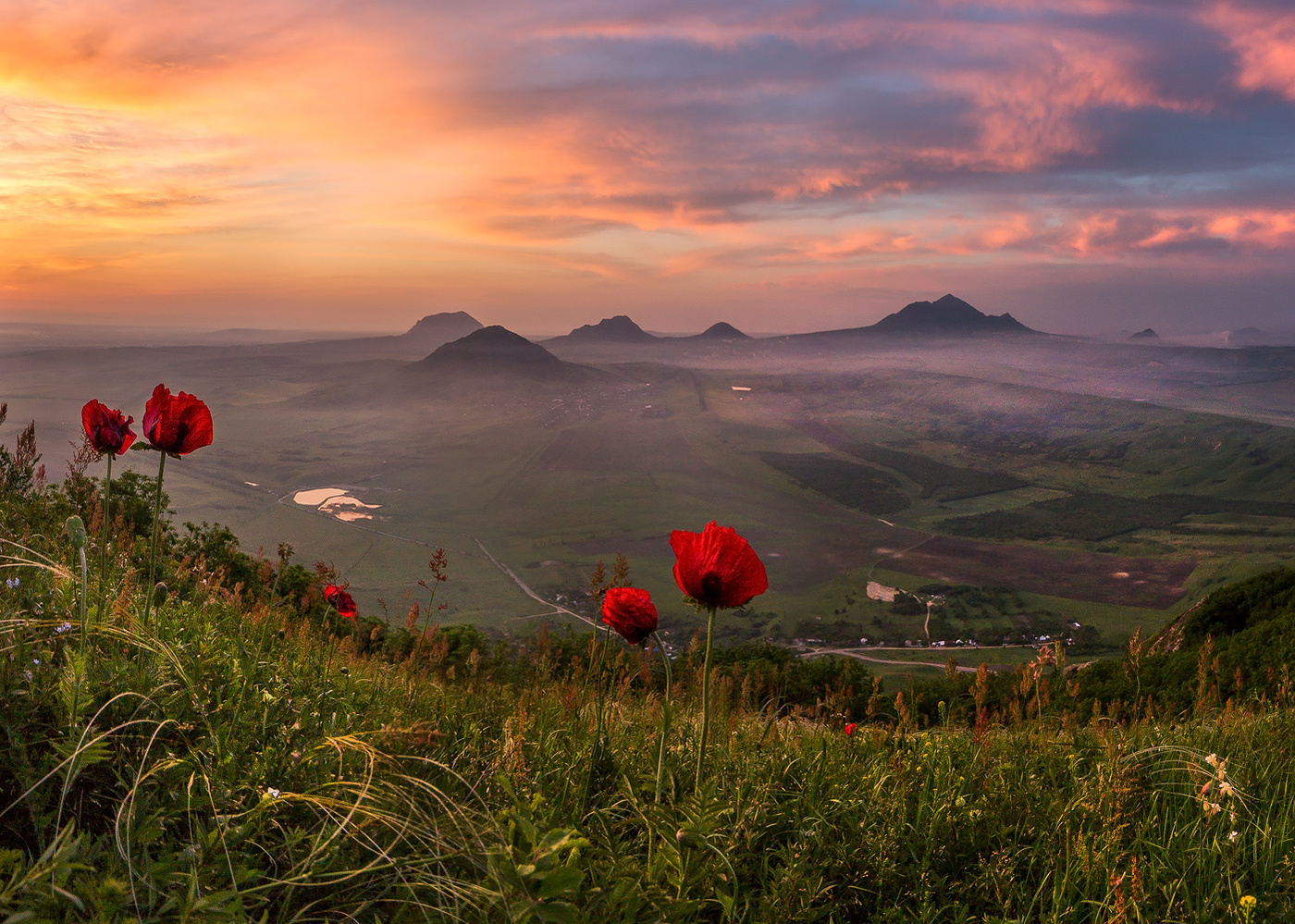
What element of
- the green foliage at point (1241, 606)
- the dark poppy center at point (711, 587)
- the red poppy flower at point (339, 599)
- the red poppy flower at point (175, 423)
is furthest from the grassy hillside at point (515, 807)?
the green foliage at point (1241, 606)

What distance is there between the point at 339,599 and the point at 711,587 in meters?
4.99

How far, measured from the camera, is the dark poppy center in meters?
2.34

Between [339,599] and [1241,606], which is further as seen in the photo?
[1241,606]

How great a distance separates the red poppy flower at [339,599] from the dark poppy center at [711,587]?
14.1ft

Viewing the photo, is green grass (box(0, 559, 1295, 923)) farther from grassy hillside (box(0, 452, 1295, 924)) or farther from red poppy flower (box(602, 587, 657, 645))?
red poppy flower (box(602, 587, 657, 645))

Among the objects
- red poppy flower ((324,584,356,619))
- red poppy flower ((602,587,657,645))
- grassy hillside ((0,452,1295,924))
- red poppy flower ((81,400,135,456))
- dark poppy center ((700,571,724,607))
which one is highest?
red poppy flower ((81,400,135,456))

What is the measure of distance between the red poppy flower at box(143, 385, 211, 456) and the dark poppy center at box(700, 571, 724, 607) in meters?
2.62

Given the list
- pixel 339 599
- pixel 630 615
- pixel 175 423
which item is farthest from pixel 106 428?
pixel 630 615

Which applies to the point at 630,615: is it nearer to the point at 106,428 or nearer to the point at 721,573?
the point at 721,573

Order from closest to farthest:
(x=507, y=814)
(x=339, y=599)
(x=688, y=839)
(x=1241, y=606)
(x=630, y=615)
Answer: (x=688, y=839)
(x=507, y=814)
(x=630, y=615)
(x=339, y=599)
(x=1241, y=606)

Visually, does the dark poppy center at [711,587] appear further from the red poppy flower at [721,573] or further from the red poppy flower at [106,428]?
the red poppy flower at [106,428]

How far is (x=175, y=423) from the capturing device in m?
3.57

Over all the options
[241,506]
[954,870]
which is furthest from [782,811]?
[241,506]

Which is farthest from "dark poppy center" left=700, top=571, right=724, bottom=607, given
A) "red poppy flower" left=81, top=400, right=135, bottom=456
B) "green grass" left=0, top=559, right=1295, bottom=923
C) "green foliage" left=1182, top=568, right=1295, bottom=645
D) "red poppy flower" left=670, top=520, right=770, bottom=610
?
"green foliage" left=1182, top=568, right=1295, bottom=645
